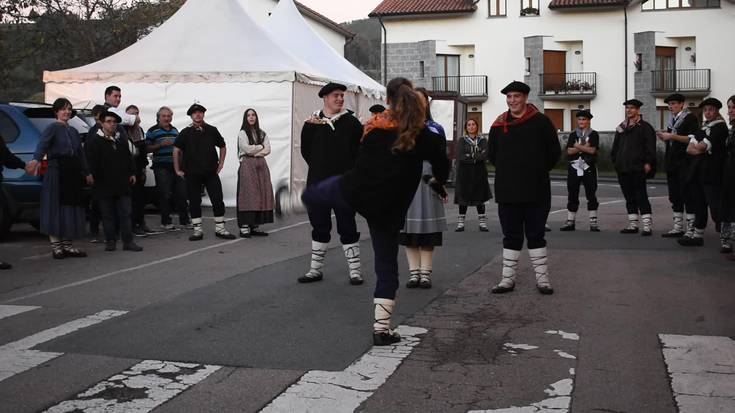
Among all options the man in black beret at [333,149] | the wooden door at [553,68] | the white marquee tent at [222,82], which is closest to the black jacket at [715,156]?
the man in black beret at [333,149]

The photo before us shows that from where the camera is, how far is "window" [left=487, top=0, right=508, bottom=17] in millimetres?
53438

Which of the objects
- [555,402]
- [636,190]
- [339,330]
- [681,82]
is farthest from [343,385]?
[681,82]

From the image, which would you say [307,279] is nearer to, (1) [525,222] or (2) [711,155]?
(1) [525,222]

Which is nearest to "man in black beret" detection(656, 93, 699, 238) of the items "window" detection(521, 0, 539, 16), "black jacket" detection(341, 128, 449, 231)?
"black jacket" detection(341, 128, 449, 231)

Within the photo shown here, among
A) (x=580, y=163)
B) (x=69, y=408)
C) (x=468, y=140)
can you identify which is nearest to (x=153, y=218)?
(x=468, y=140)

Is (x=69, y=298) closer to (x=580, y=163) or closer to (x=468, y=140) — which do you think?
(x=468, y=140)

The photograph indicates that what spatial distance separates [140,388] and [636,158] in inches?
395

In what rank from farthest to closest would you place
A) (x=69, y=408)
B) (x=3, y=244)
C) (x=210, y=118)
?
(x=210, y=118) → (x=3, y=244) → (x=69, y=408)

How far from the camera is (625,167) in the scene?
14.0 metres

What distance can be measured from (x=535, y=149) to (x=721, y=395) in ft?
12.1

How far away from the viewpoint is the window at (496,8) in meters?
53.4

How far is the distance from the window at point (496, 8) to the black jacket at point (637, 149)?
133 ft

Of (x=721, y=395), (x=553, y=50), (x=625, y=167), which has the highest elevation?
(x=553, y=50)

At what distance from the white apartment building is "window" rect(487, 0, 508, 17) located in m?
0.06
